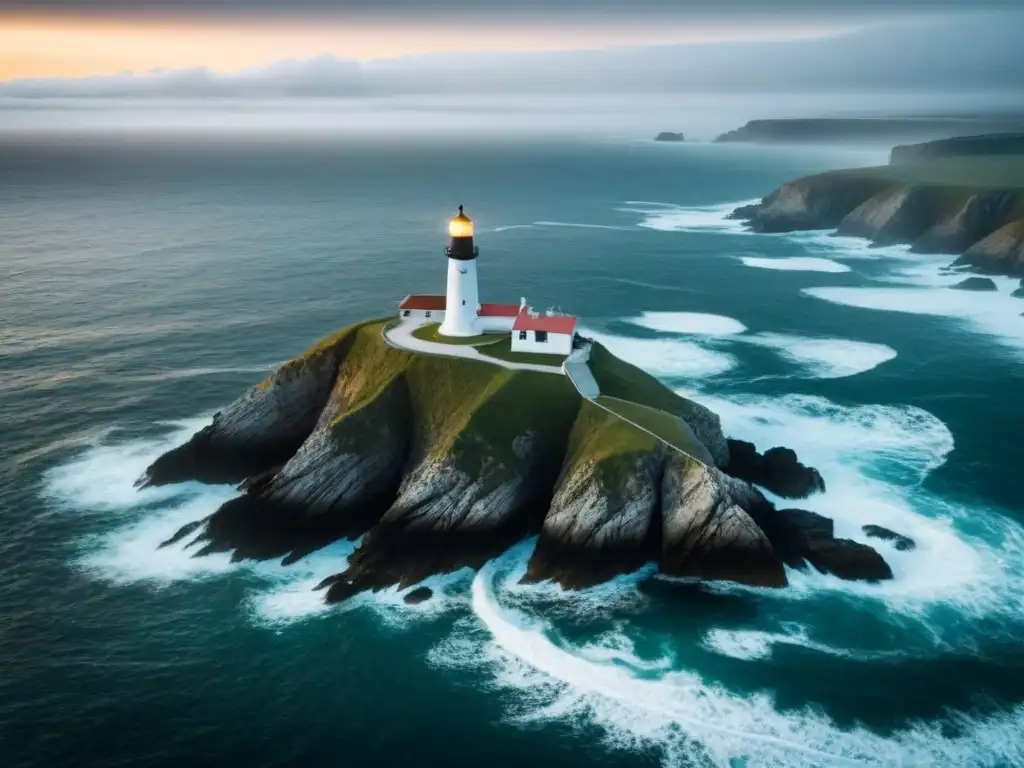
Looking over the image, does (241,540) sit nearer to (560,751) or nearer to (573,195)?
(560,751)

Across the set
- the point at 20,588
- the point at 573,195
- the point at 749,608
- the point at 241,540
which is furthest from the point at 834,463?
the point at 573,195

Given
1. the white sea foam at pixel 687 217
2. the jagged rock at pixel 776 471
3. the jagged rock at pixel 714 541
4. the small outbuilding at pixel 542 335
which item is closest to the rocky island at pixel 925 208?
the white sea foam at pixel 687 217

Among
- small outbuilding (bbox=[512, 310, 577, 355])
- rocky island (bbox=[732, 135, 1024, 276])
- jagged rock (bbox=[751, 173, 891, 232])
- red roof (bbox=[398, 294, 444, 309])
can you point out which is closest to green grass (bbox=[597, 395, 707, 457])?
small outbuilding (bbox=[512, 310, 577, 355])

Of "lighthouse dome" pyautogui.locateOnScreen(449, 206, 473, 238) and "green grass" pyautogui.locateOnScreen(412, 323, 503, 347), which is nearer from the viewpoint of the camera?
"lighthouse dome" pyautogui.locateOnScreen(449, 206, 473, 238)

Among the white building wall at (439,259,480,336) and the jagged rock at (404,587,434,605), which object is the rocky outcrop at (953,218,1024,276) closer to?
the white building wall at (439,259,480,336)

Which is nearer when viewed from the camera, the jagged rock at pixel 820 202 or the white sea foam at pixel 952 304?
the white sea foam at pixel 952 304

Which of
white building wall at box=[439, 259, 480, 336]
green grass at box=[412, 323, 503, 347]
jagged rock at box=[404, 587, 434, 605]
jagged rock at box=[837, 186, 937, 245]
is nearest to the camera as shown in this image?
jagged rock at box=[404, 587, 434, 605]

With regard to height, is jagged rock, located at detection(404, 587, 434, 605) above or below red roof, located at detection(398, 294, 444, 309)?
below

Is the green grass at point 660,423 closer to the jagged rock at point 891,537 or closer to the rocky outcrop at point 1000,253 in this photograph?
the jagged rock at point 891,537

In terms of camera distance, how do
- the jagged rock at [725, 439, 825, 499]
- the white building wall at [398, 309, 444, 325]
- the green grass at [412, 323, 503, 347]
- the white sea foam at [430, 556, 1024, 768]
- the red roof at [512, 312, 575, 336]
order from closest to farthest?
1. the white sea foam at [430, 556, 1024, 768]
2. the jagged rock at [725, 439, 825, 499]
3. the red roof at [512, 312, 575, 336]
4. the green grass at [412, 323, 503, 347]
5. the white building wall at [398, 309, 444, 325]
